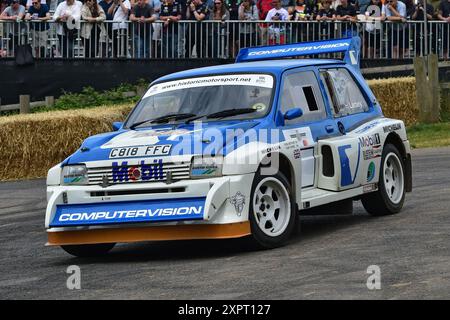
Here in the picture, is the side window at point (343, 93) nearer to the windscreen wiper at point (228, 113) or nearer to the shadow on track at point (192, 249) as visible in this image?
the shadow on track at point (192, 249)

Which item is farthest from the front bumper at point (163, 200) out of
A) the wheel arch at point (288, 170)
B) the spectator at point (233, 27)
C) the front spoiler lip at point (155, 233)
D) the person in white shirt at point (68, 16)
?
the spectator at point (233, 27)

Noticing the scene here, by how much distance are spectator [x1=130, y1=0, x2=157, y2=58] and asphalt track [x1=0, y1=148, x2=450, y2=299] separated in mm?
13146

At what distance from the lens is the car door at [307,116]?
1210cm

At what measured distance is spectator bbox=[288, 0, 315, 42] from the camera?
2798 centimetres

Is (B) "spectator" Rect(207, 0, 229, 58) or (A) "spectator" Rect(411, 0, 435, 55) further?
(A) "spectator" Rect(411, 0, 435, 55)

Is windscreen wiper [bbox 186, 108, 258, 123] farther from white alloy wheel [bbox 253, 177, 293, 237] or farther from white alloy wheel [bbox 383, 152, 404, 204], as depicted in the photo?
white alloy wheel [bbox 383, 152, 404, 204]

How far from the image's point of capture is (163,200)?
11.0 metres

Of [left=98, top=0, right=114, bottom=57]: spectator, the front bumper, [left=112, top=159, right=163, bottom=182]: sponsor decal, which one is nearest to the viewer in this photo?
the front bumper

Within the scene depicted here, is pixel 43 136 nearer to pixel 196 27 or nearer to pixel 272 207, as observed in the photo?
pixel 196 27

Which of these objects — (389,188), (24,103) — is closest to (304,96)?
(389,188)

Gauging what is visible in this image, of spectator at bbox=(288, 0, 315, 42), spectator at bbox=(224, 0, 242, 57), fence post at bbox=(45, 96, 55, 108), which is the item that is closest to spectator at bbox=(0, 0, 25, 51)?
fence post at bbox=(45, 96, 55, 108)

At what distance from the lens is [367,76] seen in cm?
2883

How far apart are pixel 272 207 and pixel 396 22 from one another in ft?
57.4
